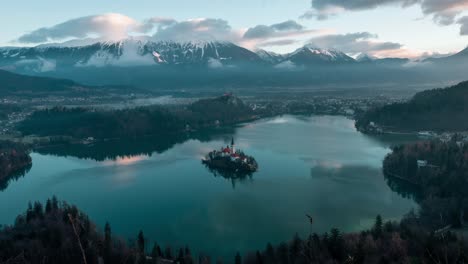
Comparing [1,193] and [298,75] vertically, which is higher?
[298,75]

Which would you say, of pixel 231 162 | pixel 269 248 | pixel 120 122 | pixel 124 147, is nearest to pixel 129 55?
pixel 120 122

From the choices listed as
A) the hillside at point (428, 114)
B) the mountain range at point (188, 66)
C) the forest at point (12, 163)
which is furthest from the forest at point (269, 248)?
the mountain range at point (188, 66)

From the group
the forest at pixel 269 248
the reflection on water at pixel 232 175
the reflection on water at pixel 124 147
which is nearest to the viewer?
the forest at pixel 269 248

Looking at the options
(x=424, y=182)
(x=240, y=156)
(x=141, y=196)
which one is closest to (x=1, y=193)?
(x=141, y=196)

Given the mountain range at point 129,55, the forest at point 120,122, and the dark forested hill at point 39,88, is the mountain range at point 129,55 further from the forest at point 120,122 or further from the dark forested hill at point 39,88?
the forest at point 120,122

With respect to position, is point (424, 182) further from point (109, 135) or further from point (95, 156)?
point (109, 135)

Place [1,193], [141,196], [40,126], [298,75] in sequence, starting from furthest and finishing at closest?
[298,75] → [40,126] → [1,193] → [141,196]
